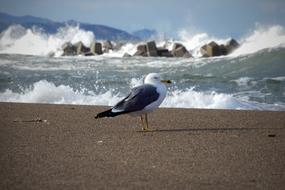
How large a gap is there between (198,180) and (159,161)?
620 mm

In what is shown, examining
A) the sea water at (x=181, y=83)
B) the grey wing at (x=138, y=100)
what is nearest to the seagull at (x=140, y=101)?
the grey wing at (x=138, y=100)

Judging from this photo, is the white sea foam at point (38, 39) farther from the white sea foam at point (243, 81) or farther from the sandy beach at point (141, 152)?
the sandy beach at point (141, 152)

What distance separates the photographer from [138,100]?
5762mm

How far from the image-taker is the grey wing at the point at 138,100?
5.74 m

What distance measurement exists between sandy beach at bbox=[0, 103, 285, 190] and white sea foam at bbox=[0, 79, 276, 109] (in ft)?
5.89

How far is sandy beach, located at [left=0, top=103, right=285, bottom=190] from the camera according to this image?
3.67 m

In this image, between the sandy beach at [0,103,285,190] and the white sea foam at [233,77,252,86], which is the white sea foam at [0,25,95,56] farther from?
the sandy beach at [0,103,285,190]

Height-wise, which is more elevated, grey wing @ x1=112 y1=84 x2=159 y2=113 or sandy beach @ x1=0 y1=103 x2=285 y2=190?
grey wing @ x1=112 y1=84 x2=159 y2=113

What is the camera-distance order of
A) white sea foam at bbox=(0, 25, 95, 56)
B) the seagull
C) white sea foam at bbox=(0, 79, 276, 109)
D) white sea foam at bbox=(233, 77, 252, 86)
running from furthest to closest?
1. white sea foam at bbox=(0, 25, 95, 56)
2. white sea foam at bbox=(233, 77, 252, 86)
3. white sea foam at bbox=(0, 79, 276, 109)
4. the seagull

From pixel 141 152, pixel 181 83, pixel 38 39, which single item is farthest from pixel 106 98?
pixel 38 39

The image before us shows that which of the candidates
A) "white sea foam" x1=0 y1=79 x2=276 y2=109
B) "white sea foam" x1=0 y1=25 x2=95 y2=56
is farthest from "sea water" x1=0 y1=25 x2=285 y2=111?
"white sea foam" x1=0 y1=25 x2=95 y2=56

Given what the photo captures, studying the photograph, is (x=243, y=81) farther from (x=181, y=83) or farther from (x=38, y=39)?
(x=38, y=39)

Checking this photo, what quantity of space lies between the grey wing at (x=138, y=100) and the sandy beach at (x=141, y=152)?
0.87ft

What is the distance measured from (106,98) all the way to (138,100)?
401 centimetres
